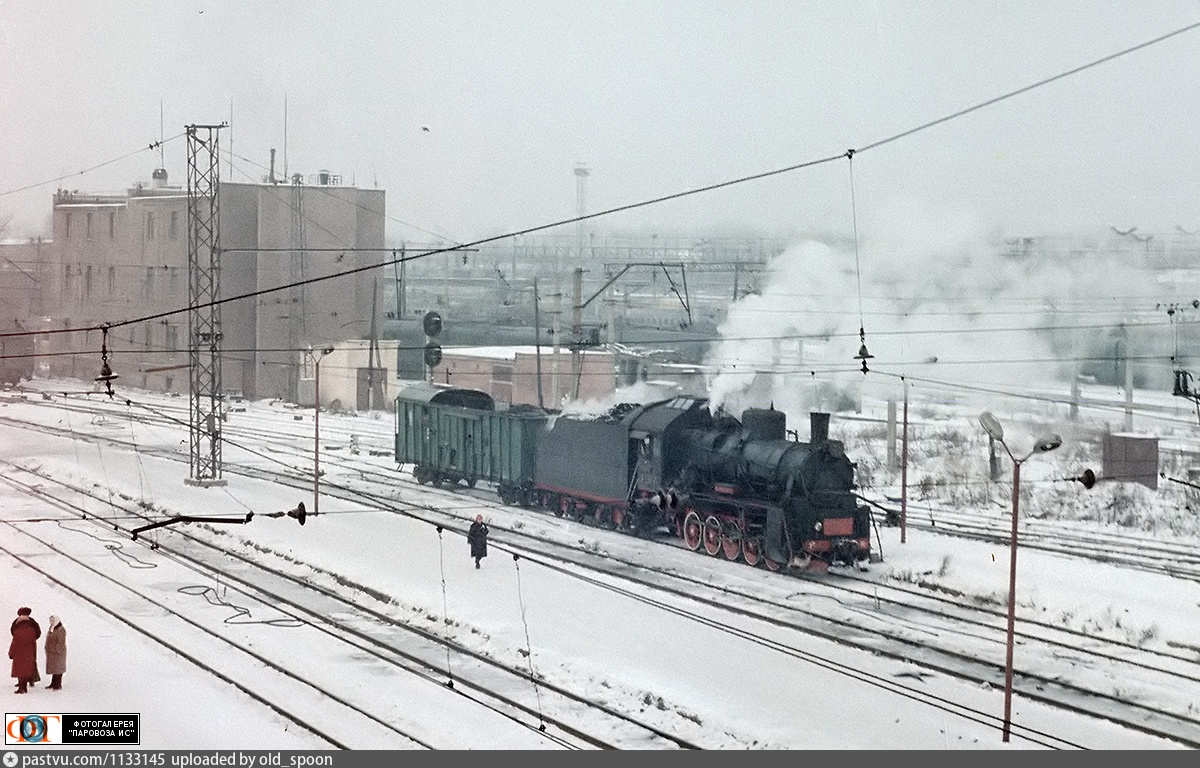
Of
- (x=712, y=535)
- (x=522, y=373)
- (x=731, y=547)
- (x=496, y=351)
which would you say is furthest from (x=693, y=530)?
(x=496, y=351)

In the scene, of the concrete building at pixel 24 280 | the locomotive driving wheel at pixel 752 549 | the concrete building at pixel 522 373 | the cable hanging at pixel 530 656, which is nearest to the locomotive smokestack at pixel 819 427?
the locomotive driving wheel at pixel 752 549

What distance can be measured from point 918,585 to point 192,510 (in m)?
14.5

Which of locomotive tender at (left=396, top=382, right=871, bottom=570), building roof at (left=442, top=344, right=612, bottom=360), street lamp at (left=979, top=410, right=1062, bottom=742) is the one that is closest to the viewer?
street lamp at (left=979, top=410, right=1062, bottom=742)

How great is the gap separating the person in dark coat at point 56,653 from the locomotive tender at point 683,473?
1040 centimetres

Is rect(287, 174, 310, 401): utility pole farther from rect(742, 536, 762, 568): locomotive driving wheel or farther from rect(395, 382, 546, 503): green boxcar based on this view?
rect(742, 536, 762, 568): locomotive driving wheel

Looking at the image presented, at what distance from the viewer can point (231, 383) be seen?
44.6 m

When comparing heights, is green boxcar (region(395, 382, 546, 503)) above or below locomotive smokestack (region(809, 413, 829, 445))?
below

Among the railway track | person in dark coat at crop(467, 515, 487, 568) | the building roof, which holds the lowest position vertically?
the railway track

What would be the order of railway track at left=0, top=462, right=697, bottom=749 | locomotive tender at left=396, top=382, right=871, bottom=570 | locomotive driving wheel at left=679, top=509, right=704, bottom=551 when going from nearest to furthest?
railway track at left=0, top=462, right=697, bottom=749 → locomotive tender at left=396, top=382, right=871, bottom=570 → locomotive driving wheel at left=679, top=509, right=704, bottom=551

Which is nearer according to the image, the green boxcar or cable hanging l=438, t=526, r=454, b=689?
cable hanging l=438, t=526, r=454, b=689

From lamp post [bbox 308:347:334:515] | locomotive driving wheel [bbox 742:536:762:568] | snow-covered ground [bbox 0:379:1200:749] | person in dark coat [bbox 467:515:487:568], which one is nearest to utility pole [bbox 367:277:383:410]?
lamp post [bbox 308:347:334:515]

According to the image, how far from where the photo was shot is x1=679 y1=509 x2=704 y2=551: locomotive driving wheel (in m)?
21.4

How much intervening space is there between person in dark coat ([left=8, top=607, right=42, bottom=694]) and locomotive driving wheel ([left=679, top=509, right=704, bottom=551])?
11.0 metres

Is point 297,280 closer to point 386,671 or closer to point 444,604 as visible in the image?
point 444,604
